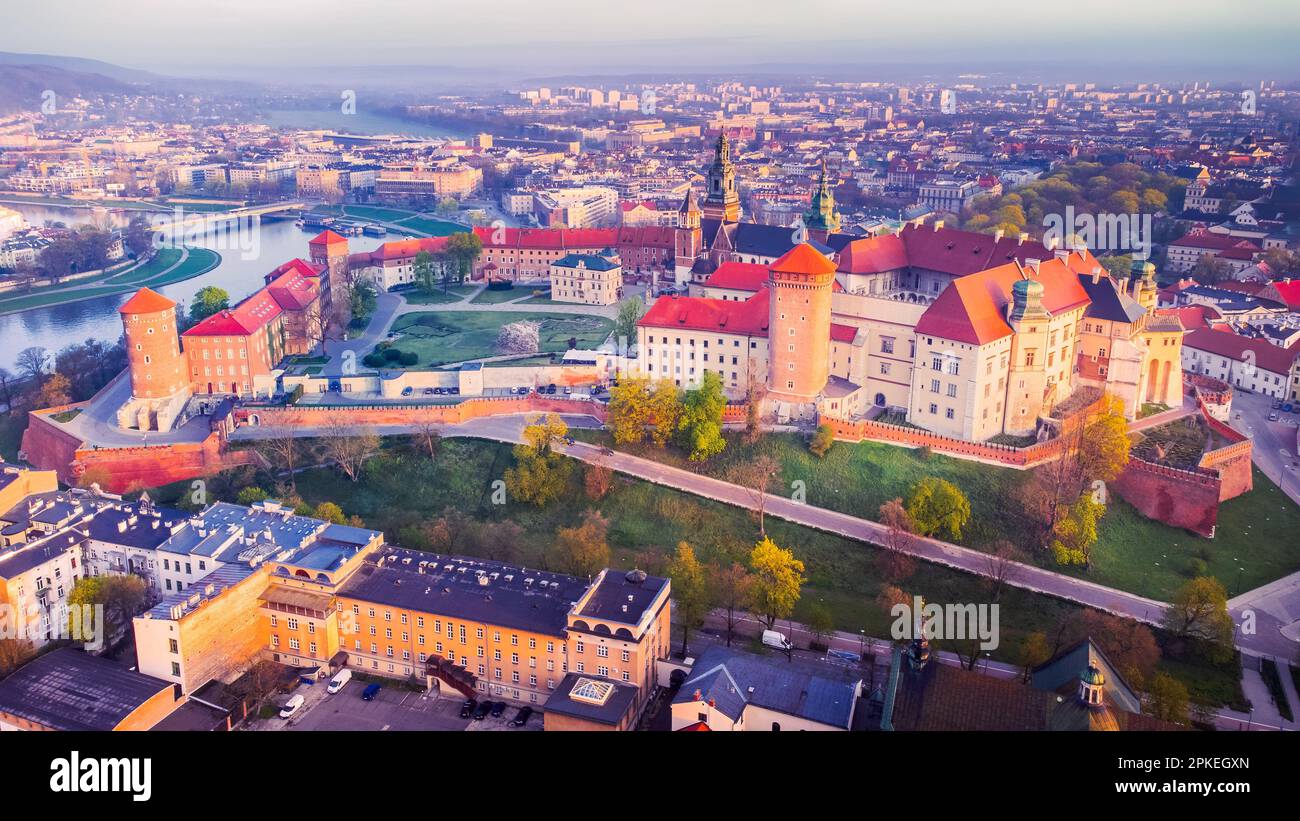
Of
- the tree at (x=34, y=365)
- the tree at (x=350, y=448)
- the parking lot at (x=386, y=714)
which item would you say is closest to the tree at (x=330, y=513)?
the tree at (x=350, y=448)

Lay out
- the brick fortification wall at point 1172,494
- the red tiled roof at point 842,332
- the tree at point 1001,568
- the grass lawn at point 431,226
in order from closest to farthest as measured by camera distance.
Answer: the tree at point 1001,568 < the brick fortification wall at point 1172,494 < the red tiled roof at point 842,332 < the grass lawn at point 431,226

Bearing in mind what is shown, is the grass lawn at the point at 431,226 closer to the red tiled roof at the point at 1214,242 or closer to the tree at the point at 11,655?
the red tiled roof at the point at 1214,242

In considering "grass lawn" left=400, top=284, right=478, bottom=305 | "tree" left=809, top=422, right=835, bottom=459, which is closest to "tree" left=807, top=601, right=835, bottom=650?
"tree" left=809, top=422, right=835, bottom=459

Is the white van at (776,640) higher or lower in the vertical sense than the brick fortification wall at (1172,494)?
lower

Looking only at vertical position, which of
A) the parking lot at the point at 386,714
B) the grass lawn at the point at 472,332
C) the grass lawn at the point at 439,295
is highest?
the grass lawn at the point at 439,295

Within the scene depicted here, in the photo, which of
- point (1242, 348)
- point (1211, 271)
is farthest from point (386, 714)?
point (1211, 271)

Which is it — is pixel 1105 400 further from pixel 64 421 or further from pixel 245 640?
pixel 64 421

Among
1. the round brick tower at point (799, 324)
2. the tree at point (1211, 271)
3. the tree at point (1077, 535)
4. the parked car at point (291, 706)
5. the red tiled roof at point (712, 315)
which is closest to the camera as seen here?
the parked car at point (291, 706)
